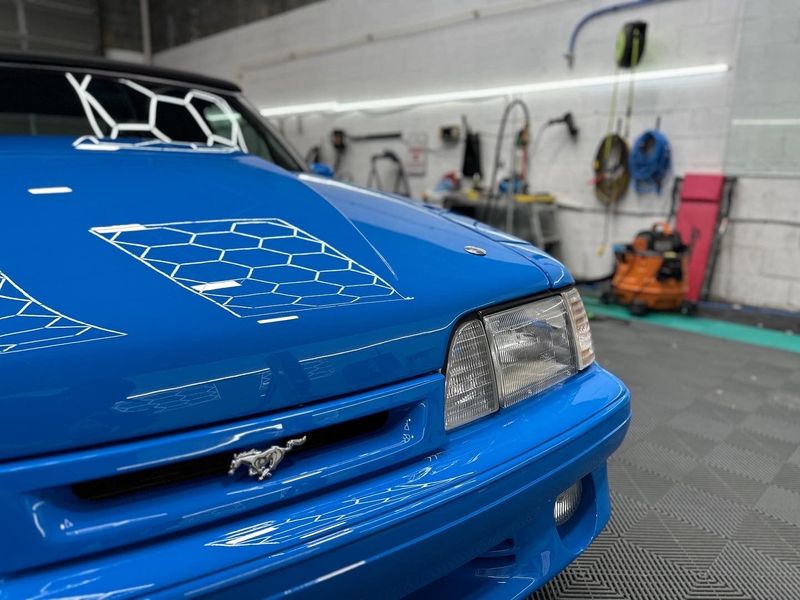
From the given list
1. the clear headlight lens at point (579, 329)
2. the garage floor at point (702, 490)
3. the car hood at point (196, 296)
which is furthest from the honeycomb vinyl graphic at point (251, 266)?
the garage floor at point (702, 490)

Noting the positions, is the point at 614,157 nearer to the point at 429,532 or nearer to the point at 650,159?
the point at 650,159

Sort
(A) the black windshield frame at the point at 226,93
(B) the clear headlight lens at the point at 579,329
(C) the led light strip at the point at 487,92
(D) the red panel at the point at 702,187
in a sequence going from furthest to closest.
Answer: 1. (C) the led light strip at the point at 487,92
2. (D) the red panel at the point at 702,187
3. (A) the black windshield frame at the point at 226,93
4. (B) the clear headlight lens at the point at 579,329

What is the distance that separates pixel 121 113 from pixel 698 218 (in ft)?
14.8

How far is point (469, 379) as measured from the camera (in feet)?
2.87

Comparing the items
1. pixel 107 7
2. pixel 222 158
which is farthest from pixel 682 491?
pixel 107 7

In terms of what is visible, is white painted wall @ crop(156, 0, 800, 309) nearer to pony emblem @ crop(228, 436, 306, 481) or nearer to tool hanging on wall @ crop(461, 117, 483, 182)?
tool hanging on wall @ crop(461, 117, 483, 182)

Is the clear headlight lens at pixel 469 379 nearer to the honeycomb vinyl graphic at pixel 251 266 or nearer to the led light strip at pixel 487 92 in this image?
the honeycomb vinyl graphic at pixel 251 266

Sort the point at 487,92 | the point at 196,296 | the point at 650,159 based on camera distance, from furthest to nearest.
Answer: the point at 487,92
the point at 650,159
the point at 196,296

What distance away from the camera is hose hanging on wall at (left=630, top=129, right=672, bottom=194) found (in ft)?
15.1

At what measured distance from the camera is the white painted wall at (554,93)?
4.31 m

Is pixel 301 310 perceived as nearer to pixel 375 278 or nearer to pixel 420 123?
pixel 375 278

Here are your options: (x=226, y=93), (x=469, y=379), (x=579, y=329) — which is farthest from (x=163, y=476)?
(x=226, y=93)

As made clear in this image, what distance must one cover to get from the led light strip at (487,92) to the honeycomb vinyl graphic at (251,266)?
4222mm

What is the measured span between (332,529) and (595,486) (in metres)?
0.69
